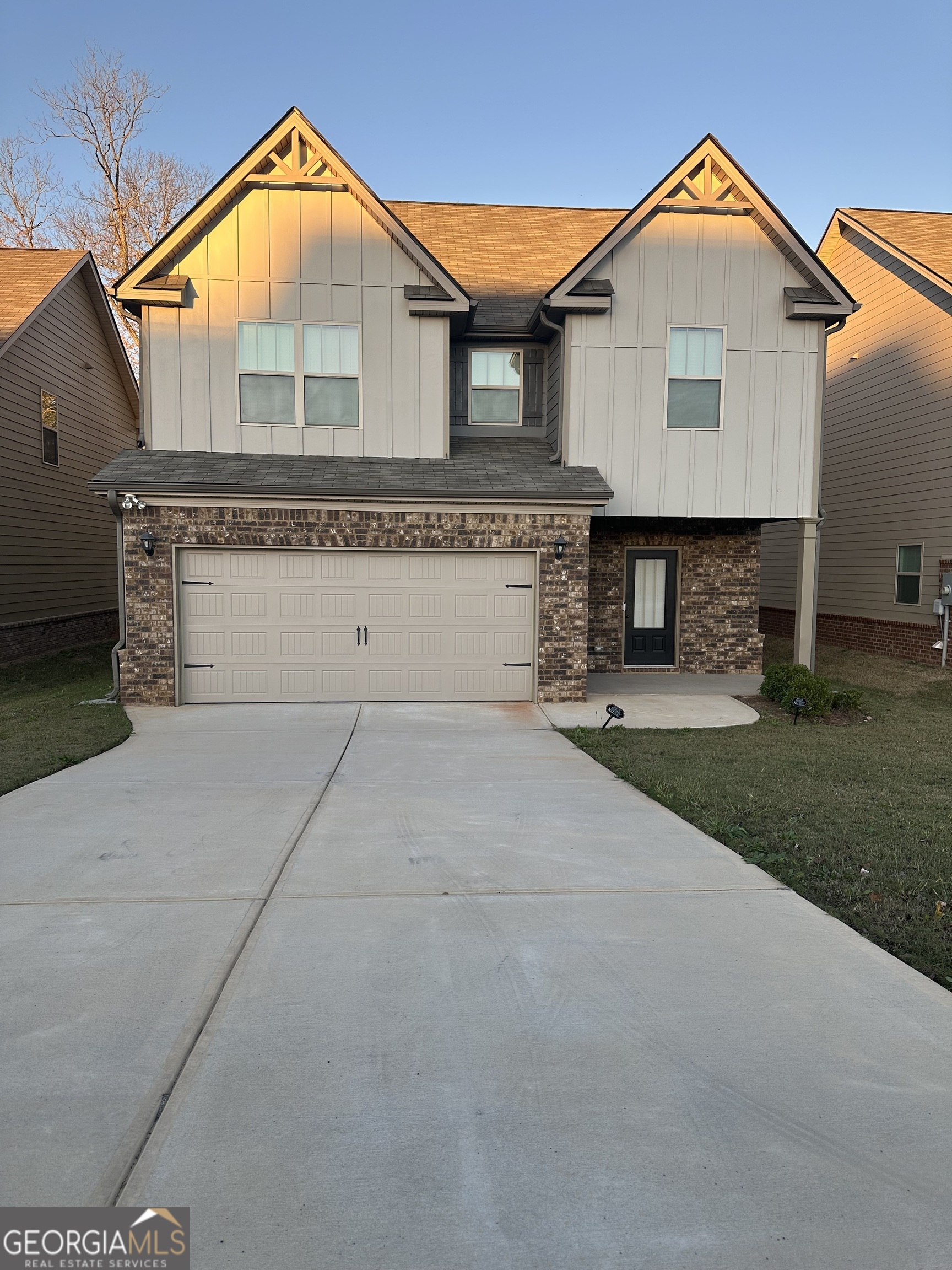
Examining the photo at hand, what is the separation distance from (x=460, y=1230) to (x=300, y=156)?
13.0 metres

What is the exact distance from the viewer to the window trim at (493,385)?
13.8 m

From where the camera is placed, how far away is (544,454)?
13.2 m

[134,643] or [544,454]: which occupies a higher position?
[544,454]

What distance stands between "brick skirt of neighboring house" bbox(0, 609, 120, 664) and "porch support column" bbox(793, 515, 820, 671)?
44.3ft

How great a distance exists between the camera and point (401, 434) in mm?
12344

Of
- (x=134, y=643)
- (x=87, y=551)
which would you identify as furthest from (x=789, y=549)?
(x=87, y=551)

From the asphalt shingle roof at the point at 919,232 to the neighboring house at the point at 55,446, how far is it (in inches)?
638

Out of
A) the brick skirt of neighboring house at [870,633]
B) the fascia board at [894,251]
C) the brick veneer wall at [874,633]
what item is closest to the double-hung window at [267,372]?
the brick veneer wall at [874,633]

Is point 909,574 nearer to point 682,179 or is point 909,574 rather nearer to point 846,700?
point 846,700

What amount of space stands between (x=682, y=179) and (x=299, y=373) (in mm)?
6245

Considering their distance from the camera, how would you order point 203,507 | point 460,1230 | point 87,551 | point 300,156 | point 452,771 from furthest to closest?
1. point 87,551
2. point 300,156
3. point 203,507
4. point 452,771
5. point 460,1230

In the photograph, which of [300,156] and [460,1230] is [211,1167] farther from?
[300,156]

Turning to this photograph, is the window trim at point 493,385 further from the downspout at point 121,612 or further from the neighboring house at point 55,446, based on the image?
the neighboring house at point 55,446

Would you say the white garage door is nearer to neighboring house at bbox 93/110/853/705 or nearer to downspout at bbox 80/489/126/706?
neighboring house at bbox 93/110/853/705
